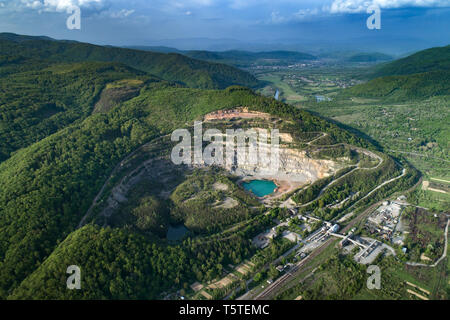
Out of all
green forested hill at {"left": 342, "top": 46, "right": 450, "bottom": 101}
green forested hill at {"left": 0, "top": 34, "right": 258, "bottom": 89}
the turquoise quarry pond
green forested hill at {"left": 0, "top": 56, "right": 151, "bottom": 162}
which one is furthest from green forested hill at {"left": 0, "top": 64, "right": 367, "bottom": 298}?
green forested hill at {"left": 342, "top": 46, "right": 450, "bottom": 101}

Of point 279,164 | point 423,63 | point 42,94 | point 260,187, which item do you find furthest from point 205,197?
point 423,63

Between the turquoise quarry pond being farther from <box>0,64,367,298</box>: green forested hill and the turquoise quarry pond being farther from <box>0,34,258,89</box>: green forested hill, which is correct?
<box>0,34,258,89</box>: green forested hill

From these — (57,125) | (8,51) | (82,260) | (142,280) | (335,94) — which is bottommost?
(142,280)

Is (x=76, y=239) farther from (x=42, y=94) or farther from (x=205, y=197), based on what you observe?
(x=42, y=94)

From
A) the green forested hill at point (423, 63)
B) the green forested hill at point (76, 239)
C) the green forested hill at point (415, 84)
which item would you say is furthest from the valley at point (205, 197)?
the green forested hill at point (423, 63)

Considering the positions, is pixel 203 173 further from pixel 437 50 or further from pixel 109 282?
pixel 437 50

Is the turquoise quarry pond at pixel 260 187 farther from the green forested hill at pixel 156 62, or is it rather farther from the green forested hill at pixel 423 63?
the green forested hill at pixel 423 63

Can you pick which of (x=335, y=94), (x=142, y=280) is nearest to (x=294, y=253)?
(x=142, y=280)
